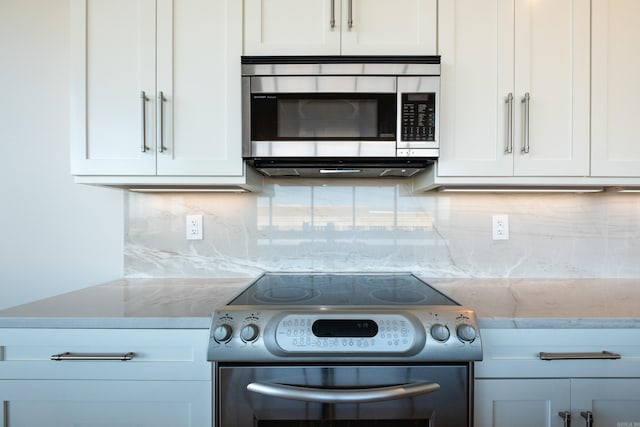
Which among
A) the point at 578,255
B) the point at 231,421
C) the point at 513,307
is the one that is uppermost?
the point at 578,255

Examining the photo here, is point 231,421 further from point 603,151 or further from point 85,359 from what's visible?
point 603,151

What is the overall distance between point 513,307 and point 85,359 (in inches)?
53.2

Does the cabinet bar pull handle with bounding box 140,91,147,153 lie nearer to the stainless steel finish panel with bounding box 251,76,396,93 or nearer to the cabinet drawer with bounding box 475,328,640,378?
the stainless steel finish panel with bounding box 251,76,396,93

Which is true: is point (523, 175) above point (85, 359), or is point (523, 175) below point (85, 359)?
above

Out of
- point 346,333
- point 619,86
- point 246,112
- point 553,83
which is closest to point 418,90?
point 553,83

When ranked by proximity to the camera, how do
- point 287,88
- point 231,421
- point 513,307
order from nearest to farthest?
point 231,421 < point 513,307 < point 287,88

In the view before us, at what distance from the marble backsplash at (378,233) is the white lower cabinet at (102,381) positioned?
2.02 feet

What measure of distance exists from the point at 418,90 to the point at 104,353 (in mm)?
1367

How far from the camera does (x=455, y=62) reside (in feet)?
4.33

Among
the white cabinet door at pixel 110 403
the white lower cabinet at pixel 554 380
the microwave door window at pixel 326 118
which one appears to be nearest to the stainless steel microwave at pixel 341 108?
the microwave door window at pixel 326 118

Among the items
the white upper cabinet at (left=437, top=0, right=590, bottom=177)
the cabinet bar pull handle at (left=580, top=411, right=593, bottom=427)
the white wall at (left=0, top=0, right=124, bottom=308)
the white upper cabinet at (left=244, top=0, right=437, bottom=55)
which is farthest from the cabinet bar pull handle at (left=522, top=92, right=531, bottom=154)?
the white wall at (left=0, top=0, right=124, bottom=308)

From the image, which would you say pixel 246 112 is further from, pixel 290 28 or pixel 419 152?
pixel 419 152

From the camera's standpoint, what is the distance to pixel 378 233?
164 cm

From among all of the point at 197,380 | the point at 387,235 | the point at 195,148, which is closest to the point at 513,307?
the point at 387,235
